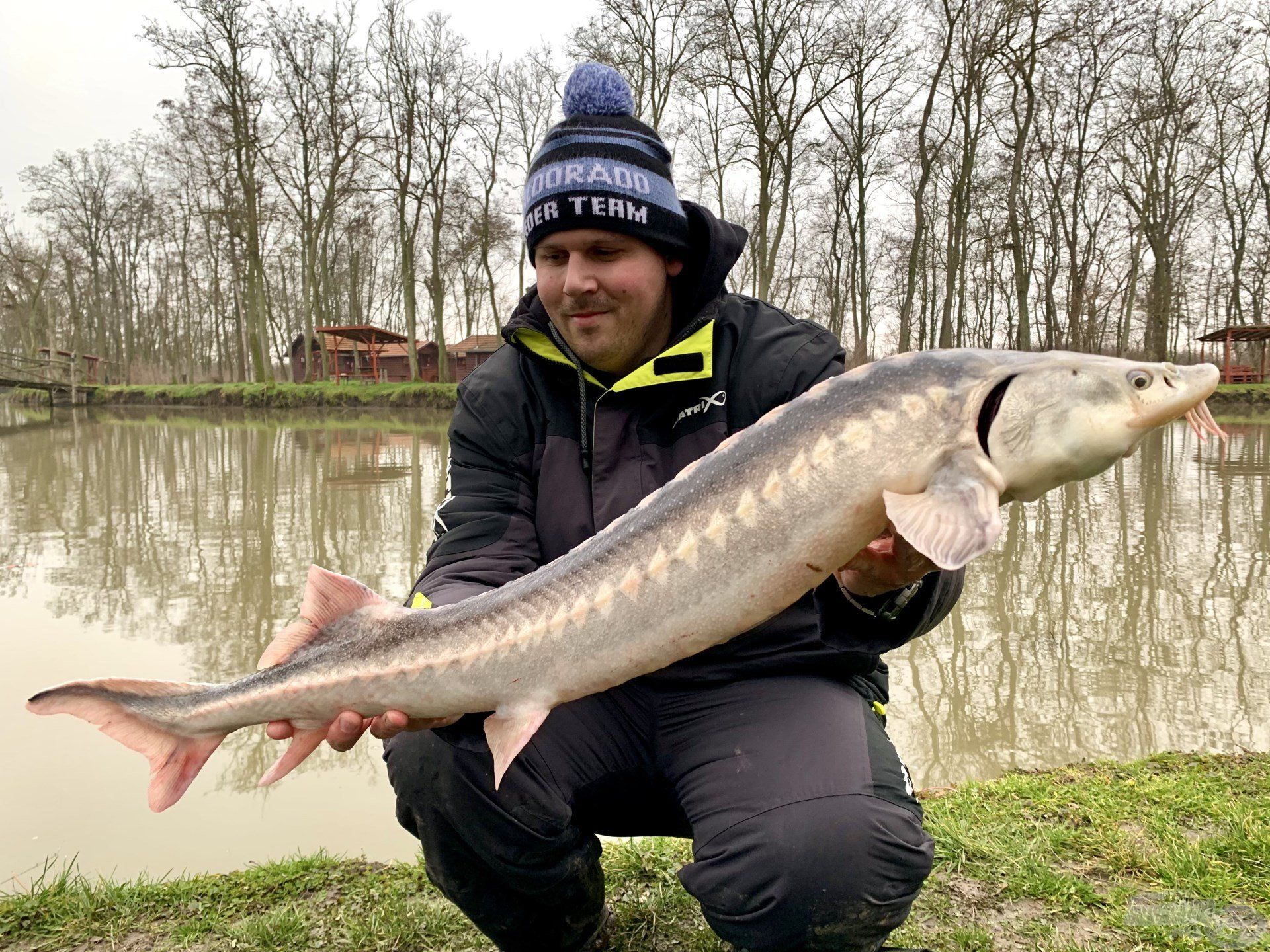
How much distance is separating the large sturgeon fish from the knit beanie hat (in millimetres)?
872

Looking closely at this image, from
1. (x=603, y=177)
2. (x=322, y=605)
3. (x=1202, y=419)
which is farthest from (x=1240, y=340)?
(x=322, y=605)

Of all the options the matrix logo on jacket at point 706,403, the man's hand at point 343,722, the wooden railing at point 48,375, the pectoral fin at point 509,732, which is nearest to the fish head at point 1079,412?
the matrix logo on jacket at point 706,403

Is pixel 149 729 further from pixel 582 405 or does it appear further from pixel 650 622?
pixel 582 405

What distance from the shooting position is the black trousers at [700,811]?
1.69 metres

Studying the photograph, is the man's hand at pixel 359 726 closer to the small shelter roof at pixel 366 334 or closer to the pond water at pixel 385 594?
the pond water at pixel 385 594

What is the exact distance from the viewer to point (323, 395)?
2633 cm

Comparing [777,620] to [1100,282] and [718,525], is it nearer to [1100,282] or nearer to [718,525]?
[718,525]

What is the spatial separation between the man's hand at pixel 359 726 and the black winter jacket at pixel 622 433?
0.28 m

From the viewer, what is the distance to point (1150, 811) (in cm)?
253

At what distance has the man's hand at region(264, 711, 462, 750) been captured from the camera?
188 centimetres

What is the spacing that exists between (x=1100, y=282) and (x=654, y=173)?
3043 cm

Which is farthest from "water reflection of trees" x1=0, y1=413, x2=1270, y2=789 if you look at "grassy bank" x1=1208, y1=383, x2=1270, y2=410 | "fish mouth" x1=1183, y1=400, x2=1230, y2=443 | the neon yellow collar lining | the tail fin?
"grassy bank" x1=1208, y1=383, x2=1270, y2=410

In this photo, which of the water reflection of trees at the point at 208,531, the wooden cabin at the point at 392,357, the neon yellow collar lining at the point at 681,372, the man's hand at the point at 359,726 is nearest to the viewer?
the man's hand at the point at 359,726

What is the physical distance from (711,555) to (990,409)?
0.55m
